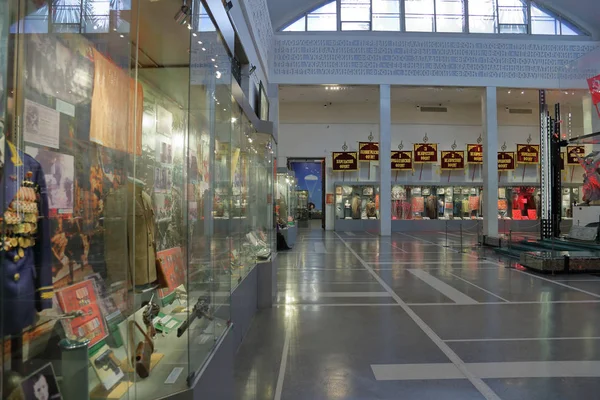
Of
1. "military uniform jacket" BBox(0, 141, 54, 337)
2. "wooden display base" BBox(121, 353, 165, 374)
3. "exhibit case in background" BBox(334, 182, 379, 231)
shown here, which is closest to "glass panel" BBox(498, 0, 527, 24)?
"exhibit case in background" BBox(334, 182, 379, 231)

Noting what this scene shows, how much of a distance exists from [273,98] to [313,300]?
13.5 meters

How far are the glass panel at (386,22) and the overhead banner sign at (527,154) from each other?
33.9 feet

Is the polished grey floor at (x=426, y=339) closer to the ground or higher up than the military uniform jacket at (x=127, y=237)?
closer to the ground

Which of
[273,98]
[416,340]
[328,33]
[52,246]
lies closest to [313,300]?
[416,340]

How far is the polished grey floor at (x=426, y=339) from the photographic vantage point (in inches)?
122

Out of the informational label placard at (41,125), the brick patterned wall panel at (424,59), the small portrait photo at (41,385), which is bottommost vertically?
the small portrait photo at (41,385)

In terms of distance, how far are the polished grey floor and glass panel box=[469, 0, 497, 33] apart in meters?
15.5

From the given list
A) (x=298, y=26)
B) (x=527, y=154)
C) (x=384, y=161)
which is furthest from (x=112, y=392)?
(x=527, y=154)

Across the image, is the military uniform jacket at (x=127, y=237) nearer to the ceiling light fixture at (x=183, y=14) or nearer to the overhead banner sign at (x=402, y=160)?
the ceiling light fixture at (x=183, y=14)

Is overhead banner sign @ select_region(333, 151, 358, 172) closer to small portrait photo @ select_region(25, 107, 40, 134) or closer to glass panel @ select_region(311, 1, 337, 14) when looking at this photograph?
glass panel @ select_region(311, 1, 337, 14)

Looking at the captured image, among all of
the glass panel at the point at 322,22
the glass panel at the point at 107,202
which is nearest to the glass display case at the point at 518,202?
the glass panel at the point at 322,22

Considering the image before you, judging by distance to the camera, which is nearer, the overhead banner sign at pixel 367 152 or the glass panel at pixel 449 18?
the glass panel at pixel 449 18

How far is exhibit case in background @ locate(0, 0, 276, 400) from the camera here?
4.43 feet

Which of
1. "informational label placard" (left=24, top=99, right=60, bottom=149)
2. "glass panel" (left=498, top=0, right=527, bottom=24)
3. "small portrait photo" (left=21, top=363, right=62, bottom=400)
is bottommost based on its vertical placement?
"small portrait photo" (left=21, top=363, right=62, bottom=400)
